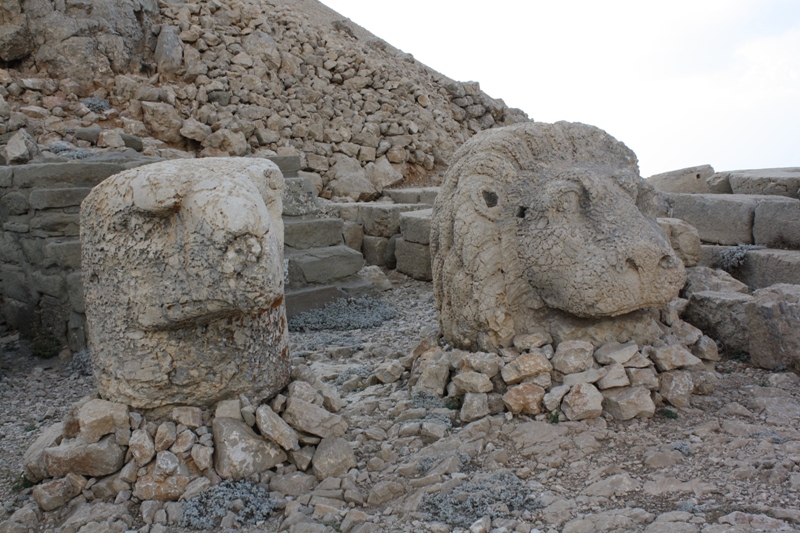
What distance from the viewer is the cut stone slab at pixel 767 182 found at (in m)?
6.86

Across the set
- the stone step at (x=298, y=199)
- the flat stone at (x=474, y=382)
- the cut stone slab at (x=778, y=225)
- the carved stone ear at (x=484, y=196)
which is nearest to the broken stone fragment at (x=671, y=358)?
the flat stone at (x=474, y=382)

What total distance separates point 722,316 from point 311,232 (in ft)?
13.4

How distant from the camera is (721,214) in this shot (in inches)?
257

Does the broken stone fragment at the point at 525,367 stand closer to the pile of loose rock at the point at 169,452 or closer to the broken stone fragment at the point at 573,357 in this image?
the broken stone fragment at the point at 573,357

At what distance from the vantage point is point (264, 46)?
1212 cm

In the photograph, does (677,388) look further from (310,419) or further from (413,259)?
(413,259)

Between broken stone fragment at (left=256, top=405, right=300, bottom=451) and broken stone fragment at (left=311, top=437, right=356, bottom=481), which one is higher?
broken stone fragment at (left=256, top=405, right=300, bottom=451)

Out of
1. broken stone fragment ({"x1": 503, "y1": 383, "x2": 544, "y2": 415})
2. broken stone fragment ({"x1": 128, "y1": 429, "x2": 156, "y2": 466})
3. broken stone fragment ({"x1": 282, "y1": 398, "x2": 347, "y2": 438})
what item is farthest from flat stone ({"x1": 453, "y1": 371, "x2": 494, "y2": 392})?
broken stone fragment ({"x1": 128, "y1": 429, "x2": 156, "y2": 466})

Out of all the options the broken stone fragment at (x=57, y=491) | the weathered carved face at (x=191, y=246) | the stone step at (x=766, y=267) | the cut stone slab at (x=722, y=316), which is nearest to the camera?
the weathered carved face at (x=191, y=246)

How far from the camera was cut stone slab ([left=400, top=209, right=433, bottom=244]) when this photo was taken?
758 centimetres

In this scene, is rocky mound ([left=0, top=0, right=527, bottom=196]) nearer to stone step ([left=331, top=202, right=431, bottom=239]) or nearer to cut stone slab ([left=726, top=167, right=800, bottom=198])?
stone step ([left=331, top=202, right=431, bottom=239])

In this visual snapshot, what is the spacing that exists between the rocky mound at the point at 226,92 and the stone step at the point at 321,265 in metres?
2.95

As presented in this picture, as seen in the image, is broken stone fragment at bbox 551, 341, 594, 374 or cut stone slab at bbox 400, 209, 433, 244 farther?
cut stone slab at bbox 400, 209, 433, 244

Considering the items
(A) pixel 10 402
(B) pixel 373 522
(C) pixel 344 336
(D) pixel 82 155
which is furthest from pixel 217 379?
(D) pixel 82 155
